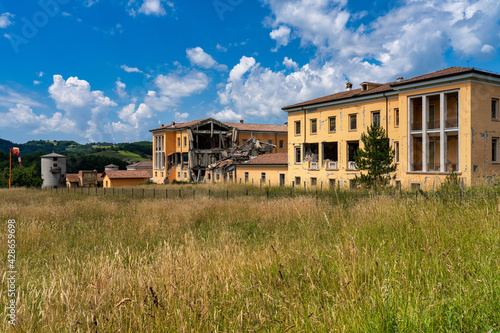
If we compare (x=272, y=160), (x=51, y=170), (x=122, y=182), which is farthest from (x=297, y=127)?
(x=51, y=170)

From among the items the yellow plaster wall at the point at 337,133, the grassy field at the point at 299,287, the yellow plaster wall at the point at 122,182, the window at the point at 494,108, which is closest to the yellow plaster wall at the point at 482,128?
the window at the point at 494,108

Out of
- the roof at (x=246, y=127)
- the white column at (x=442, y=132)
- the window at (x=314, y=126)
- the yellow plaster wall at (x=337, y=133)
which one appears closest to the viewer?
the white column at (x=442, y=132)

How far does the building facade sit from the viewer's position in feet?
155

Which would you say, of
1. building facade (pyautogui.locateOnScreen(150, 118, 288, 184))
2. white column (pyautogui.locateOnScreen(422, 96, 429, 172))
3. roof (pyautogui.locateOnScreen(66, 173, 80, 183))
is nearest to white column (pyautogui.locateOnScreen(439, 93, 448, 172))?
white column (pyautogui.locateOnScreen(422, 96, 429, 172))

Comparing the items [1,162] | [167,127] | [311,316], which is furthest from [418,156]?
[1,162]

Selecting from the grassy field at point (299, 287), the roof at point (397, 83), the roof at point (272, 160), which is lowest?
the grassy field at point (299, 287)

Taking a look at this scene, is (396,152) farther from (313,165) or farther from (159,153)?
(159,153)

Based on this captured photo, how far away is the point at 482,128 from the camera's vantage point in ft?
74.7

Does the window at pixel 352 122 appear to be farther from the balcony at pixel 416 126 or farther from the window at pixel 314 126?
the balcony at pixel 416 126

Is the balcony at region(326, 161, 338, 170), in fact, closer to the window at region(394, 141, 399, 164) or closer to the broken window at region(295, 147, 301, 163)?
the broken window at region(295, 147, 301, 163)

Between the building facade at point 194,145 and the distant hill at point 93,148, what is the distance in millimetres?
65396

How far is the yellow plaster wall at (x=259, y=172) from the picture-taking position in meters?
36.8

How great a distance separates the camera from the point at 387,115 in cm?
2795

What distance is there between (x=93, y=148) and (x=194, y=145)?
106 meters
